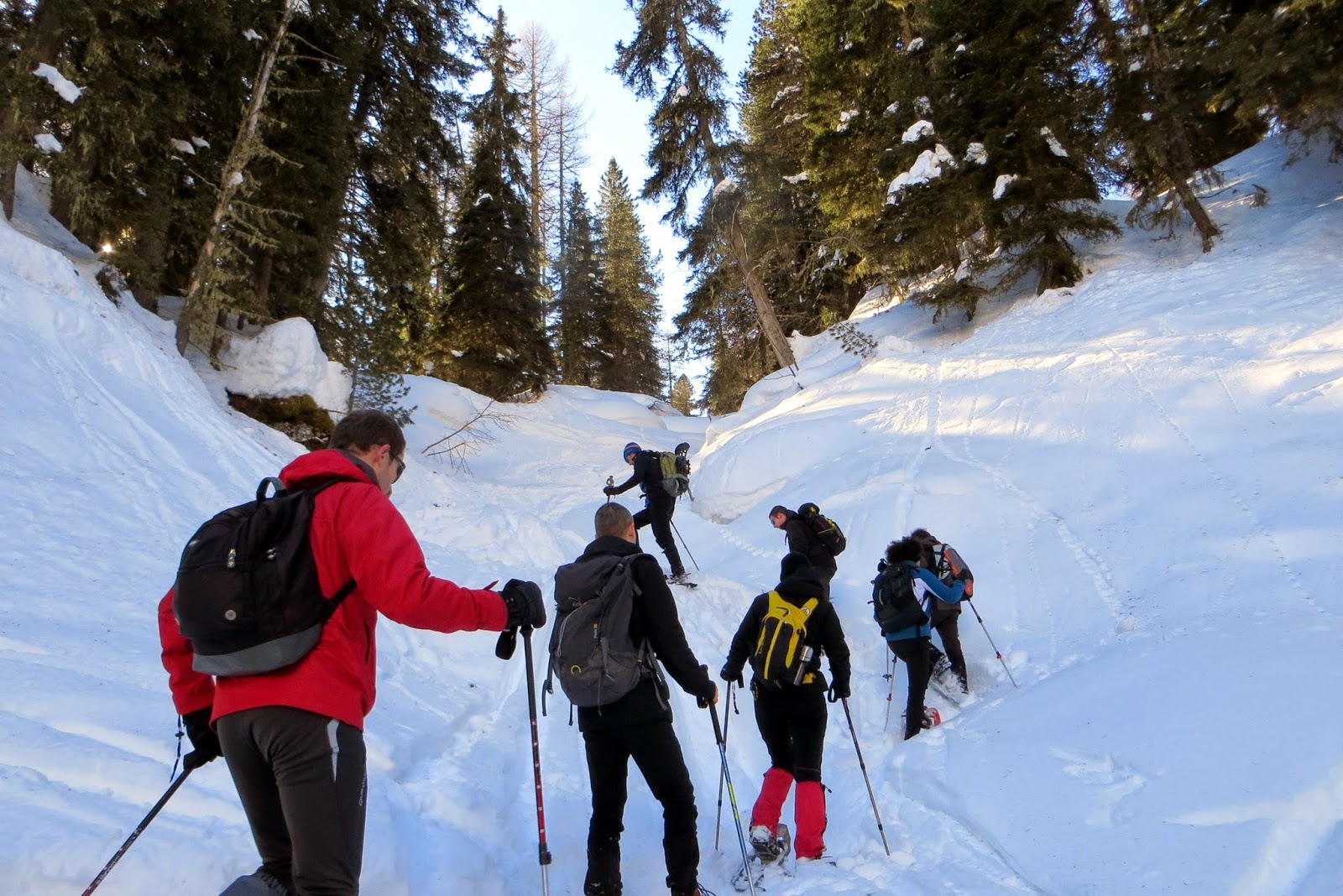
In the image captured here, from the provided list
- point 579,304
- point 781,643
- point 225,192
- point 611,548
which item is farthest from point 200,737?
point 579,304

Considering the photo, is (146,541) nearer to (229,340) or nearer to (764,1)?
(229,340)

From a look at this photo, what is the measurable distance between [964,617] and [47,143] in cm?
1258

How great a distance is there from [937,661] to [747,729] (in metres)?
2.06

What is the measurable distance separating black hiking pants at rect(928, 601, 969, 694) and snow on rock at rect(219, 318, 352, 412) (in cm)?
1150

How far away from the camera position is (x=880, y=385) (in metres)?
15.2

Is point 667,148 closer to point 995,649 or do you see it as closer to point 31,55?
point 31,55

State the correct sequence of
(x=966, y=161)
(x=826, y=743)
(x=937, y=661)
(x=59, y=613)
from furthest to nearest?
(x=966, y=161)
(x=937, y=661)
(x=826, y=743)
(x=59, y=613)

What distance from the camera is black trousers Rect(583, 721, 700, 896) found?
→ 340cm

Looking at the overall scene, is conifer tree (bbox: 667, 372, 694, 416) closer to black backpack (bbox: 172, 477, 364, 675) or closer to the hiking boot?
the hiking boot

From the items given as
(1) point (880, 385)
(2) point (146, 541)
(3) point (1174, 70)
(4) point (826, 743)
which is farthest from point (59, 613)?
(3) point (1174, 70)

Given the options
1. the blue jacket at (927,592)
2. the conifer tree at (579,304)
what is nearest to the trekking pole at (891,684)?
the blue jacket at (927,592)

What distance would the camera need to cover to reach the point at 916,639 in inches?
230

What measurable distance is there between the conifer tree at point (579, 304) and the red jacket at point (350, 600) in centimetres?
3025

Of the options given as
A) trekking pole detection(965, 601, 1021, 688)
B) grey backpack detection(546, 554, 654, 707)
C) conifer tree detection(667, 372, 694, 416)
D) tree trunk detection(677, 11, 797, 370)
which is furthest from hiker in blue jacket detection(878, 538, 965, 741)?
conifer tree detection(667, 372, 694, 416)
